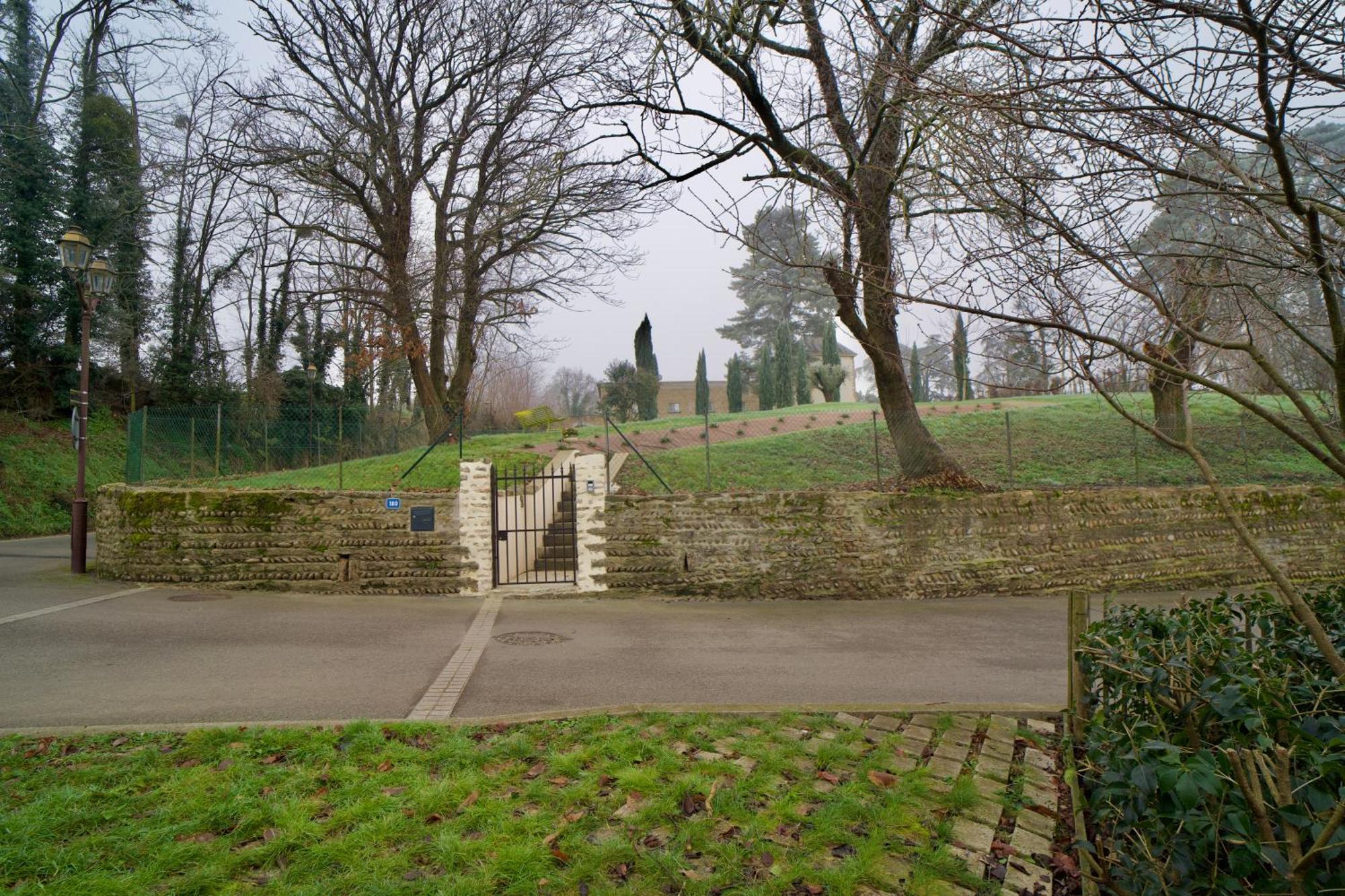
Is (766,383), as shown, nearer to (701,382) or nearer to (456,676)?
(701,382)

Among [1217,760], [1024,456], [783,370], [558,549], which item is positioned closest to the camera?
[1217,760]

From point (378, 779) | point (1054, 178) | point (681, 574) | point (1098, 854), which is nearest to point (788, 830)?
point (1098, 854)

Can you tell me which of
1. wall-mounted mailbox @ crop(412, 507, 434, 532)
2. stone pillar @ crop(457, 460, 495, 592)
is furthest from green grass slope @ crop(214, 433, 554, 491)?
wall-mounted mailbox @ crop(412, 507, 434, 532)

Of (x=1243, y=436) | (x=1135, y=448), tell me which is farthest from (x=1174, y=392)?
(x=1243, y=436)

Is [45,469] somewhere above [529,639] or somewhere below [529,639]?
above

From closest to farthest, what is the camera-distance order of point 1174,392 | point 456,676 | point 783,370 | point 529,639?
point 1174,392 → point 456,676 → point 529,639 → point 783,370

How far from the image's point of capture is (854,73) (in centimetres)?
417

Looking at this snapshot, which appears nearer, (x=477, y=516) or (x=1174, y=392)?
(x=1174, y=392)

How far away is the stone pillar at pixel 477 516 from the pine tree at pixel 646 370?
2093 cm

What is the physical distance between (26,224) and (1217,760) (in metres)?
28.8

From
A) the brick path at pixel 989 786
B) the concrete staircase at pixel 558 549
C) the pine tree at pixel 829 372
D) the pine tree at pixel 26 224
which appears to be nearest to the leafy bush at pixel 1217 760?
the brick path at pixel 989 786

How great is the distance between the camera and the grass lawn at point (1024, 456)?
577 inches

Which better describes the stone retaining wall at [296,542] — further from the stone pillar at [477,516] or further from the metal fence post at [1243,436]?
the metal fence post at [1243,436]

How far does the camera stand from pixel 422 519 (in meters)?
10.3
